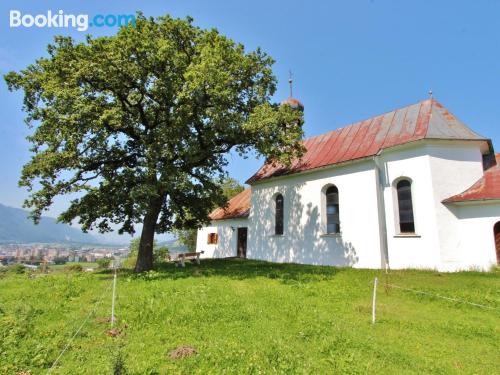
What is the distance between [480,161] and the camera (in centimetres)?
1719

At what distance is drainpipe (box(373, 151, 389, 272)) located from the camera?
16.7 metres

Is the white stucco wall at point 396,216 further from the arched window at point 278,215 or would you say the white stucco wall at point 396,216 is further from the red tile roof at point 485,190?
the arched window at point 278,215

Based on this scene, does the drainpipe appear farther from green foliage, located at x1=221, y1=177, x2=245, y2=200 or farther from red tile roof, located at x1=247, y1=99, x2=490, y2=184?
green foliage, located at x1=221, y1=177, x2=245, y2=200

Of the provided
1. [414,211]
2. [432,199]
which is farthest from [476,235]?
[414,211]

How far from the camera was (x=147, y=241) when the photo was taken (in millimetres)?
17234

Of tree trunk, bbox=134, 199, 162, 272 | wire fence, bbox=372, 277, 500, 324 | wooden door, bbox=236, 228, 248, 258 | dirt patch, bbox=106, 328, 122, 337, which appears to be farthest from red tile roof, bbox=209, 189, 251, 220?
dirt patch, bbox=106, 328, 122, 337

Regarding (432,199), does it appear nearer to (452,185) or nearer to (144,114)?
(452,185)

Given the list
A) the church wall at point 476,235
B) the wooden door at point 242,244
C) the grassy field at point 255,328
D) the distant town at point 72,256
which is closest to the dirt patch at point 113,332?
the grassy field at point 255,328

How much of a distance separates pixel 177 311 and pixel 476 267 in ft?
46.6

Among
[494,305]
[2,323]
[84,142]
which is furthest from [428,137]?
[2,323]

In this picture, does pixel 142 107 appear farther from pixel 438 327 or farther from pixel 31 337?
pixel 438 327

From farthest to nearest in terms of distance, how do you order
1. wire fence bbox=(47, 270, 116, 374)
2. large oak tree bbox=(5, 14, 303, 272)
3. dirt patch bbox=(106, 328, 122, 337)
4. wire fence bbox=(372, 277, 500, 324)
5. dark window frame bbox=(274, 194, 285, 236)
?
dark window frame bbox=(274, 194, 285, 236) → large oak tree bbox=(5, 14, 303, 272) → wire fence bbox=(372, 277, 500, 324) → dirt patch bbox=(106, 328, 122, 337) → wire fence bbox=(47, 270, 116, 374)

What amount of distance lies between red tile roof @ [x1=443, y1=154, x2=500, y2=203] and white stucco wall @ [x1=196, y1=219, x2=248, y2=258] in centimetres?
1535

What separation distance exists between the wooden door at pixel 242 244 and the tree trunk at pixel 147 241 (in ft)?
35.4
